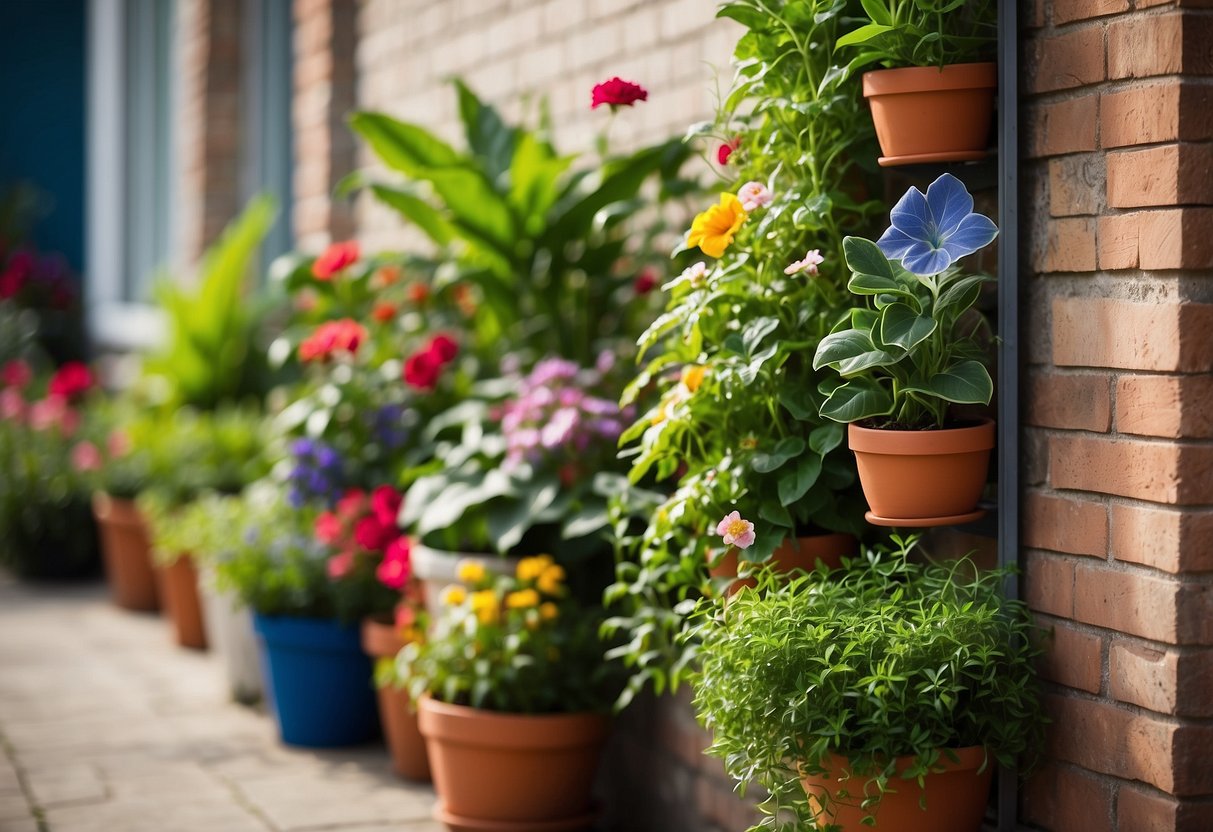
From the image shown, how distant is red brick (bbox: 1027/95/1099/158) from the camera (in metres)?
1.84

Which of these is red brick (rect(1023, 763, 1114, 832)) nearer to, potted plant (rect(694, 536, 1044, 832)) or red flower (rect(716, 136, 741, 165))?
potted plant (rect(694, 536, 1044, 832))

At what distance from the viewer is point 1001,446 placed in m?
1.96

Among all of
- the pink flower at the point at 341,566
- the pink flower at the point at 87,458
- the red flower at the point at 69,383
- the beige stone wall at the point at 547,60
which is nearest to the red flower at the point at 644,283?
the beige stone wall at the point at 547,60

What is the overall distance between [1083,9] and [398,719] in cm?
205

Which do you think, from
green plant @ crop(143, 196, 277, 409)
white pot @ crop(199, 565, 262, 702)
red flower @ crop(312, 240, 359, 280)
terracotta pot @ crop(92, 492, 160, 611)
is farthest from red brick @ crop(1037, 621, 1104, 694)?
green plant @ crop(143, 196, 277, 409)

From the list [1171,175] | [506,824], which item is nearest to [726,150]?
[1171,175]

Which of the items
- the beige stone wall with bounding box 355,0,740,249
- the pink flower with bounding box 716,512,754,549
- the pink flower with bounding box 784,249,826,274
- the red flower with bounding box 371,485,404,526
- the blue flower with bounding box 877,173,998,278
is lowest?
the red flower with bounding box 371,485,404,526

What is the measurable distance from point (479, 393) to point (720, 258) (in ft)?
3.51

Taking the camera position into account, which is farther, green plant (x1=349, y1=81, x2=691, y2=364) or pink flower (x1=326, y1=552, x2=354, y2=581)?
pink flower (x1=326, y1=552, x2=354, y2=581)

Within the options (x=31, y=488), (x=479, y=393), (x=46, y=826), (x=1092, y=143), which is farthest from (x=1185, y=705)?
(x=31, y=488)

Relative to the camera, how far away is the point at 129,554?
195 inches

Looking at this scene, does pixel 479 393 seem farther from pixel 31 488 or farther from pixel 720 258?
pixel 31 488

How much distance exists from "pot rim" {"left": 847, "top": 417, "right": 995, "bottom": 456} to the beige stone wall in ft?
2.57

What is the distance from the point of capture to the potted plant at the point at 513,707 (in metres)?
2.65
